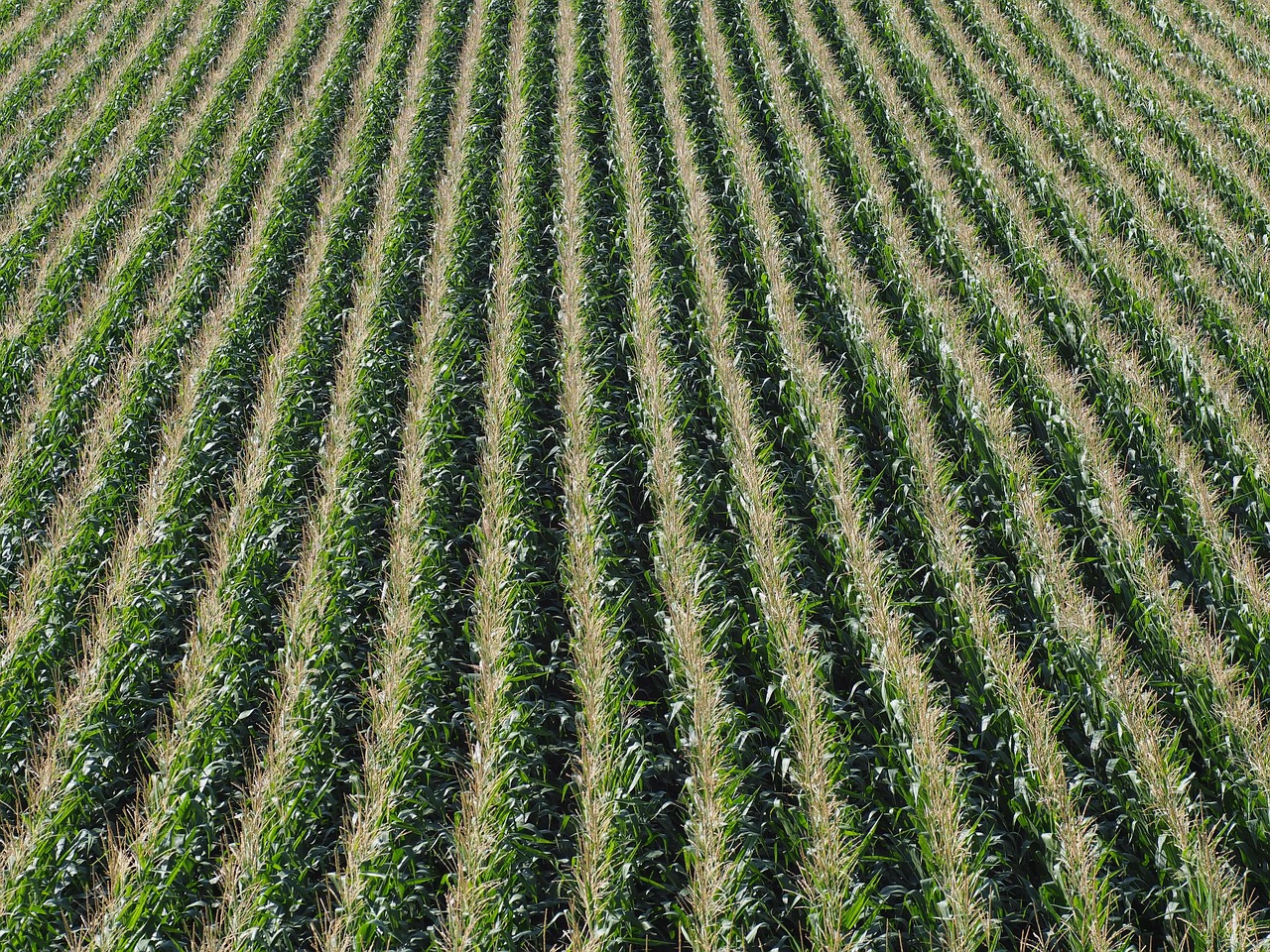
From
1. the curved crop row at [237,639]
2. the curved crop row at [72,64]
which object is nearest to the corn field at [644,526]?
the curved crop row at [237,639]

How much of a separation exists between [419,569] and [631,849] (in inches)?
90.4

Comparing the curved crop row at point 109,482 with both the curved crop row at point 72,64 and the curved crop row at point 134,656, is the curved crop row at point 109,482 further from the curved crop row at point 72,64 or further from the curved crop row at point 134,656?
the curved crop row at point 72,64

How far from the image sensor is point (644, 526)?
704cm

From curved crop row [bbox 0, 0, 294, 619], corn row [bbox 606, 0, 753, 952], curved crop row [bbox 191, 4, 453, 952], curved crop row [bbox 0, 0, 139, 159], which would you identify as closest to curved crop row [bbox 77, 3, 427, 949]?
curved crop row [bbox 191, 4, 453, 952]

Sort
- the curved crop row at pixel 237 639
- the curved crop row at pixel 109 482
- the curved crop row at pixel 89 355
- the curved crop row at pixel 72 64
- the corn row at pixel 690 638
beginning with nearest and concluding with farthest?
the corn row at pixel 690 638 < the curved crop row at pixel 237 639 < the curved crop row at pixel 109 482 < the curved crop row at pixel 89 355 < the curved crop row at pixel 72 64

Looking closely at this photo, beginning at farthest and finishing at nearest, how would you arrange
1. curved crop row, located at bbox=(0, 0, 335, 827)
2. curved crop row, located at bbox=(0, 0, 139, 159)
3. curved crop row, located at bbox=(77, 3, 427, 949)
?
curved crop row, located at bbox=(0, 0, 139, 159)
curved crop row, located at bbox=(0, 0, 335, 827)
curved crop row, located at bbox=(77, 3, 427, 949)

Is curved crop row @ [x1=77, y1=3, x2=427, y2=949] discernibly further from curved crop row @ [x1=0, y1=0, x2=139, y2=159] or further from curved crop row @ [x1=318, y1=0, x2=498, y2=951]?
curved crop row @ [x1=0, y1=0, x2=139, y2=159]

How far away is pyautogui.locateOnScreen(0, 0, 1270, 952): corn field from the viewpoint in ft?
16.1

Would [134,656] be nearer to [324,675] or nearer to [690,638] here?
[324,675]

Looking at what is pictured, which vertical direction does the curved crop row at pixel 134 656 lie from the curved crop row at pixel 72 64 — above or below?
below

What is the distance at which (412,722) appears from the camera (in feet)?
18.3

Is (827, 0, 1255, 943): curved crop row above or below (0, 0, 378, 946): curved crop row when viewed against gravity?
below

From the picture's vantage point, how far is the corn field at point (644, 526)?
4.91 meters

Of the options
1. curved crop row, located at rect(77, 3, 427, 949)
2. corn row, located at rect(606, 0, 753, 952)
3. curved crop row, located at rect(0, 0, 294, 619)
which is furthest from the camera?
curved crop row, located at rect(0, 0, 294, 619)
